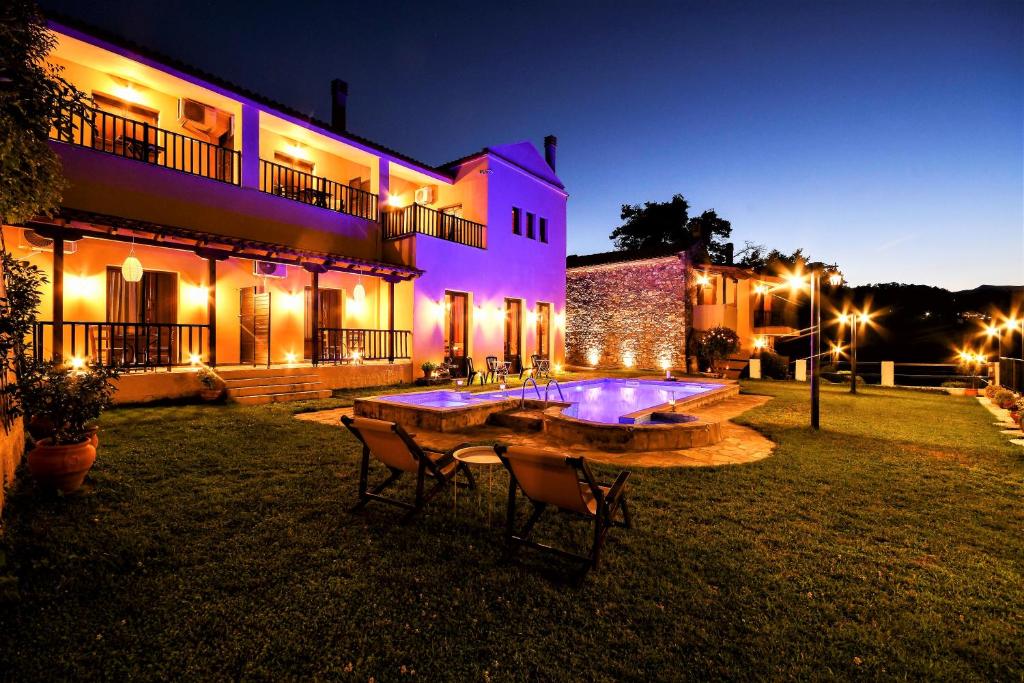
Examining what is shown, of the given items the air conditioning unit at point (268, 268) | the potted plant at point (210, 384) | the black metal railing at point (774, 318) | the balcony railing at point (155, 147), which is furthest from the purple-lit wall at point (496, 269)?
the black metal railing at point (774, 318)

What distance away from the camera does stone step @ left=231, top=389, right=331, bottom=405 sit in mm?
9555

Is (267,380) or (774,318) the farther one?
(774,318)

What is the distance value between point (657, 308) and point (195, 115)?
17255mm

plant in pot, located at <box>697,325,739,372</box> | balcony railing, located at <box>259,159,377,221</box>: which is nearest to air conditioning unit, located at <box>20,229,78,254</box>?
balcony railing, located at <box>259,159,377,221</box>

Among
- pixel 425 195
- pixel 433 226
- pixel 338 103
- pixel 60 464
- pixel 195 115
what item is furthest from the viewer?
pixel 425 195

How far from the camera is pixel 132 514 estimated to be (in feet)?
12.8

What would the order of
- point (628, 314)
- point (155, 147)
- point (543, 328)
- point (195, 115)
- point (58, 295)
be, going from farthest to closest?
point (628, 314) < point (543, 328) < point (195, 115) < point (155, 147) < point (58, 295)

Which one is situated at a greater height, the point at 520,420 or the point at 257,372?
the point at 257,372

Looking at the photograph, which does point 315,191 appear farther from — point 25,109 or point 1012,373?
point 1012,373

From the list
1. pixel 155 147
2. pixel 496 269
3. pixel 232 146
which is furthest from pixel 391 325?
pixel 155 147

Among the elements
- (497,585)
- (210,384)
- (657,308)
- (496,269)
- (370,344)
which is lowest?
(497,585)

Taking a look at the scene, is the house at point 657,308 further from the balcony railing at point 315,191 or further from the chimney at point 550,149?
the balcony railing at point 315,191

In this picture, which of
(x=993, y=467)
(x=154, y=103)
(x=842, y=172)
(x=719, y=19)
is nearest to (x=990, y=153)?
(x=842, y=172)

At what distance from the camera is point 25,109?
114 inches
